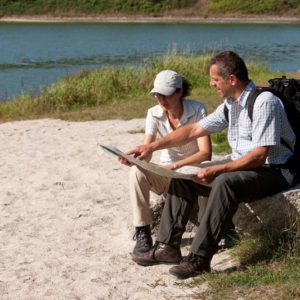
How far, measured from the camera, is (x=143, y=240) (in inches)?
192

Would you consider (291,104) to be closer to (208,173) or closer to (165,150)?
(208,173)

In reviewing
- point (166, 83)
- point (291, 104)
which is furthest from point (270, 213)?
point (166, 83)

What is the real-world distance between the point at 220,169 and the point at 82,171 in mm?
3295

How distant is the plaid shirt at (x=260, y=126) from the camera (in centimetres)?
427

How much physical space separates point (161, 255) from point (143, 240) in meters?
0.27

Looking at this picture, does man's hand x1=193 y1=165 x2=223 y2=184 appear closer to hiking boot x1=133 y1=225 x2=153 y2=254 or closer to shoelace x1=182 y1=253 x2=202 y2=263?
shoelace x1=182 y1=253 x2=202 y2=263

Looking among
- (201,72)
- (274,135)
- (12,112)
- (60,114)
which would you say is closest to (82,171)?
(274,135)

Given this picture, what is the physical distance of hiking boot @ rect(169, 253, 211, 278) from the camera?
4.35 meters

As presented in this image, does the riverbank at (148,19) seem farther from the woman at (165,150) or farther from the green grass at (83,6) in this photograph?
the woman at (165,150)

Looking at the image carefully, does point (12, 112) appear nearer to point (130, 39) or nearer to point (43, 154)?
point (43, 154)

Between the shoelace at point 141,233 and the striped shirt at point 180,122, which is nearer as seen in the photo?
the shoelace at point 141,233

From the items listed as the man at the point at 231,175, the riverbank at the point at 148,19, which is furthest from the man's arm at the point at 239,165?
the riverbank at the point at 148,19

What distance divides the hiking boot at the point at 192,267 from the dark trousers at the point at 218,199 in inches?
1.7

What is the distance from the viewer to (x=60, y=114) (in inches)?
510
